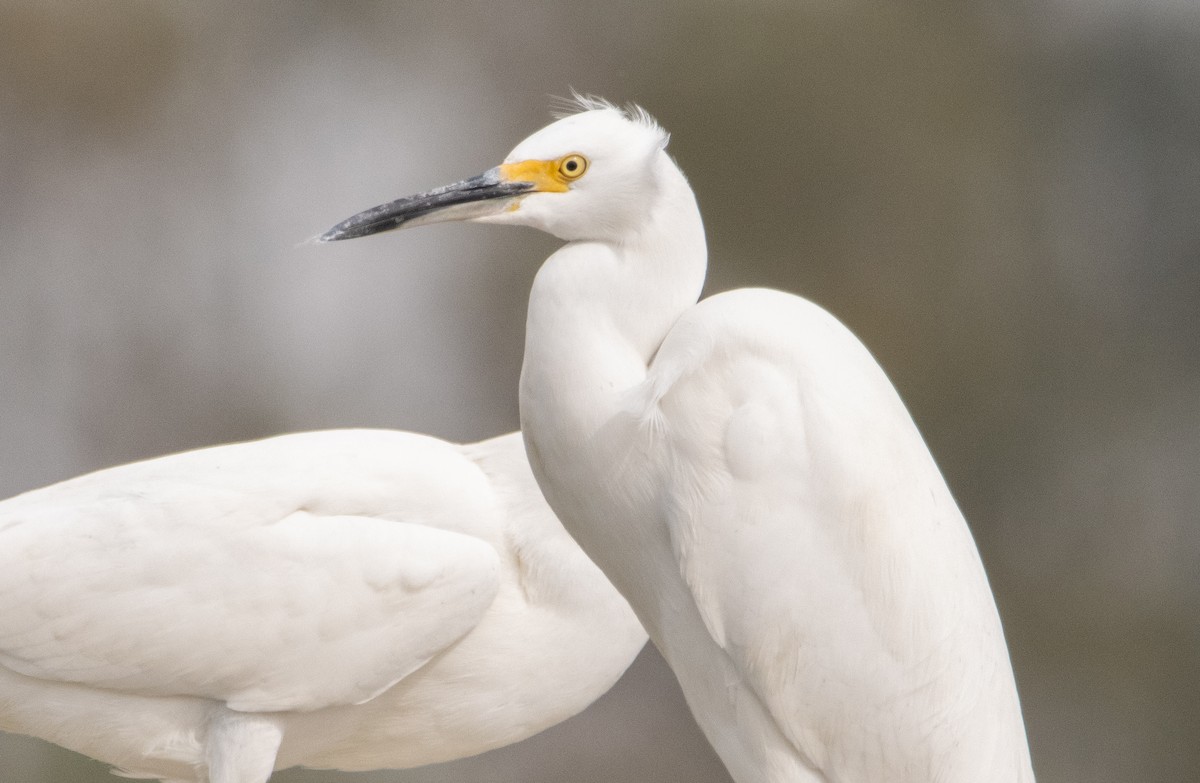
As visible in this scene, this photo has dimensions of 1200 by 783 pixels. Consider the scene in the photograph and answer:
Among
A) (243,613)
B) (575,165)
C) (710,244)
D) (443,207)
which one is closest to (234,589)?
(243,613)

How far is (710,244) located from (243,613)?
74.6 inches

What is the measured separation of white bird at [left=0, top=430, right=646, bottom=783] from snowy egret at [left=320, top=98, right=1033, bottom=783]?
14.2 inches

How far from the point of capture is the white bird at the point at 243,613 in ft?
4.28

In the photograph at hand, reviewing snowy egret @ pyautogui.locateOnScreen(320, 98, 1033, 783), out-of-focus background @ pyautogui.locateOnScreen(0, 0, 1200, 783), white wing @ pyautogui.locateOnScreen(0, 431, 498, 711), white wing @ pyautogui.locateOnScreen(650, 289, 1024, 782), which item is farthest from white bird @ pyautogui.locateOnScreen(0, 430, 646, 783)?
out-of-focus background @ pyautogui.locateOnScreen(0, 0, 1200, 783)

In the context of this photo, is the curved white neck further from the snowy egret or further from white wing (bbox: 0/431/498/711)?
white wing (bbox: 0/431/498/711)

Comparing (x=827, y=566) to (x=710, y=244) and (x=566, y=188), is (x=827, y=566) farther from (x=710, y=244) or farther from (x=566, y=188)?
(x=710, y=244)

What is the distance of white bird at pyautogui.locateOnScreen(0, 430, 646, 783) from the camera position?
4.28ft

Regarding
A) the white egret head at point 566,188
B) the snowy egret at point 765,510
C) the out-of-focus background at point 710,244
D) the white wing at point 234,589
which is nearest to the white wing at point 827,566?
the snowy egret at point 765,510

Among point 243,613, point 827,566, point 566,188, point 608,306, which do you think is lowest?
point 243,613

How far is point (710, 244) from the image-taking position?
2.99 metres

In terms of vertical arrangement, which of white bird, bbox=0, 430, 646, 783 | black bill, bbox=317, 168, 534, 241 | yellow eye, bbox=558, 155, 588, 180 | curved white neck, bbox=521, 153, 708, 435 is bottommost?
white bird, bbox=0, 430, 646, 783

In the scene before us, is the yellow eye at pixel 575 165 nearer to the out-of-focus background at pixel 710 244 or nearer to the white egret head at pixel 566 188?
the white egret head at pixel 566 188

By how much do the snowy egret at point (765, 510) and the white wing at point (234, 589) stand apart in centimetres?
35

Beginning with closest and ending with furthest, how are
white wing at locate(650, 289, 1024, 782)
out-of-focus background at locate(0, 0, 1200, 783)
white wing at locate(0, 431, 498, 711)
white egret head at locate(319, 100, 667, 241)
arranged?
white wing at locate(650, 289, 1024, 782) → white egret head at locate(319, 100, 667, 241) → white wing at locate(0, 431, 498, 711) → out-of-focus background at locate(0, 0, 1200, 783)
